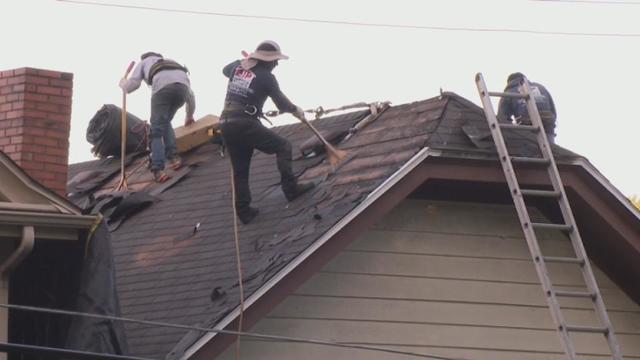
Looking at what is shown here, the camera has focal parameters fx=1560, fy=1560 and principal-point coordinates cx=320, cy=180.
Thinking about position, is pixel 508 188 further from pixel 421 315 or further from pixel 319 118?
pixel 319 118

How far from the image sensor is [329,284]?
11398 millimetres

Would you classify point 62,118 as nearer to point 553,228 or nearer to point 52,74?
point 52,74

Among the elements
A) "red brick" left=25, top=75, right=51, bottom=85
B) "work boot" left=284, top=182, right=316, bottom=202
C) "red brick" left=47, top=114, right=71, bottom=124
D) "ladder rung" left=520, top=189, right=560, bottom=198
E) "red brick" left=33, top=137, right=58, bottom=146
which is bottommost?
"ladder rung" left=520, top=189, right=560, bottom=198

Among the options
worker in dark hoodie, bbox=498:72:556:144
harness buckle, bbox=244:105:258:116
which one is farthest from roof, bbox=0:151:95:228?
worker in dark hoodie, bbox=498:72:556:144

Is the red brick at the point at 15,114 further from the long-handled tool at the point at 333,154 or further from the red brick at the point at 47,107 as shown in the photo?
the long-handled tool at the point at 333,154

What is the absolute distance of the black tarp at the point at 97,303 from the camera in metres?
10.4

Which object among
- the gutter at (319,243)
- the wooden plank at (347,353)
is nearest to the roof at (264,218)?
the gutter at (319,243)

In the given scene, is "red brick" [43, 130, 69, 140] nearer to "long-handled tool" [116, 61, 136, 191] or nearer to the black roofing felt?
the black roofing felt

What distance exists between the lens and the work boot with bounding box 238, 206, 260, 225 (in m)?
12.3

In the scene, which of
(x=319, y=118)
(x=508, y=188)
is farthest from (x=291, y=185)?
(x=319, y=118)

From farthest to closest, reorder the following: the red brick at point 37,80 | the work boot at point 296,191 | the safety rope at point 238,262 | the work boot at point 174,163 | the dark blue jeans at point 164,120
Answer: the work boot at point 174,163 → the dark blue jeans at point 164,120 → the work boot at point 296,191 → the red brick at point 37,80 → the safety rope at point 238,262

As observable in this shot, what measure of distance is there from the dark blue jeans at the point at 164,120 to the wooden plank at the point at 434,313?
3713 millimetres

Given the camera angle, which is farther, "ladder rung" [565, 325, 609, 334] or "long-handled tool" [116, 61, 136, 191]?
"long-handled tool" [116, 61, 136, 191]

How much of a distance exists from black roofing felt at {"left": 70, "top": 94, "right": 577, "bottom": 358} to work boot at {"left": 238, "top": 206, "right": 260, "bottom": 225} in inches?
2.0
